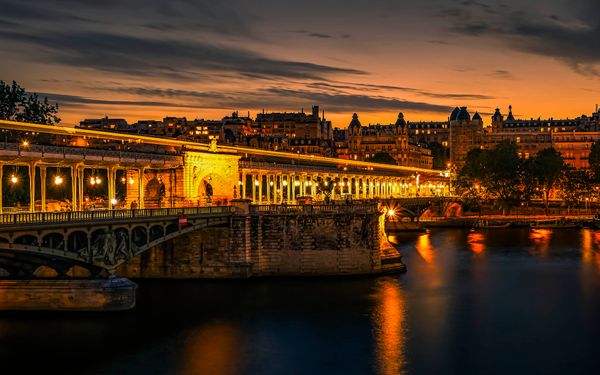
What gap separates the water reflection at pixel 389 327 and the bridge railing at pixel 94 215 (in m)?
13.6

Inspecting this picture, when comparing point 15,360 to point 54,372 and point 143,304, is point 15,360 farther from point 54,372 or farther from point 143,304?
point 143,304

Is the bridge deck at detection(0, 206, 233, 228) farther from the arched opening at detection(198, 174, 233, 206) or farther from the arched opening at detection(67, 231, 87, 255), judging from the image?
the arched opening at detection(198, 174, 233, 206)

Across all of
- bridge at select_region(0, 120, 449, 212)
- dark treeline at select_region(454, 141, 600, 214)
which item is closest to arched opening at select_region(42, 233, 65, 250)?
Result: bridge at select_region(0, 120, 449, 212)

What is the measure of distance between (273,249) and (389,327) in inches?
638

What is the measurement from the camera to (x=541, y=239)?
4038 inches

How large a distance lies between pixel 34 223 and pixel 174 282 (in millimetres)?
19093

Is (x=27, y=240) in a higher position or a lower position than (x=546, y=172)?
lower

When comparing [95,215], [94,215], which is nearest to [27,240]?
[94,215]

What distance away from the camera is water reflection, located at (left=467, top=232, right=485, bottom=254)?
292 feet

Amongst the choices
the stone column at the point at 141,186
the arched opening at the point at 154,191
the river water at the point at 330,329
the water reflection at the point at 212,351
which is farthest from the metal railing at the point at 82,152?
the water reflection at the point at 212,351

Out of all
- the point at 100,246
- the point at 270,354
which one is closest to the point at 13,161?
the point at 100,246

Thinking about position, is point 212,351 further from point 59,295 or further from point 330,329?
point 59,295

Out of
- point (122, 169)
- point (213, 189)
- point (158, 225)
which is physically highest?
point (122, 169)

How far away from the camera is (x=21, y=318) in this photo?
146ft
